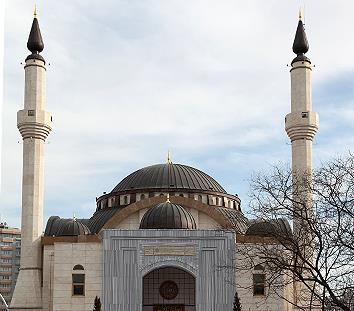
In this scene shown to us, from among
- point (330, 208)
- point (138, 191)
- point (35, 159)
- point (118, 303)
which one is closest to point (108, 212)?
point (138, 191)

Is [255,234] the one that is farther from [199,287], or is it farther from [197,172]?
[197,172]

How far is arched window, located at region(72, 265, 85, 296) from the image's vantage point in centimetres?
4747

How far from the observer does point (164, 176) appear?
57.6m

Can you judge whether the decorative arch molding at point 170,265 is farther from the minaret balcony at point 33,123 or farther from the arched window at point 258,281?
the minaret balcony at point 33,123

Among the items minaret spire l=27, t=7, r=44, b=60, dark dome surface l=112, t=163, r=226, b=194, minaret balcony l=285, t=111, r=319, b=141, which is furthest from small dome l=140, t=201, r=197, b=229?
minaret spire l=27, t=7, r=44, b=60

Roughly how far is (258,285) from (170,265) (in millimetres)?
5200

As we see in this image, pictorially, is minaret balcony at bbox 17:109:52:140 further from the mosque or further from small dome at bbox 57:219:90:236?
small dome at bbox 57:219:90:236

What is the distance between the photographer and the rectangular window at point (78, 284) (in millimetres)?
47438

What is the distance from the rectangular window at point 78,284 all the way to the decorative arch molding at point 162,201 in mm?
4827

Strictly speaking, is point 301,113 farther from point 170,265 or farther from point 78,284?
point 78,284

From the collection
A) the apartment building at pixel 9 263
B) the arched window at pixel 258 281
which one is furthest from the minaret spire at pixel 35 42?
the apartment building at pixel 9 263

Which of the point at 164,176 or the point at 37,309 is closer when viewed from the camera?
the point at 37,309

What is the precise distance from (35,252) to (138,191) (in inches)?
332

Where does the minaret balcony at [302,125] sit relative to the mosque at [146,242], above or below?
above
